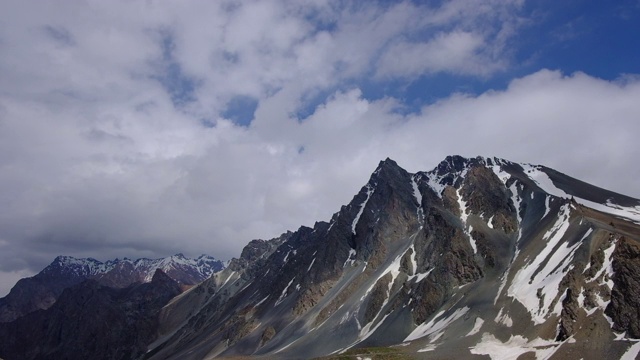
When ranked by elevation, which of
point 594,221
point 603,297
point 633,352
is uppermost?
point 594,221

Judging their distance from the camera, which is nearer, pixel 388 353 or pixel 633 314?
pixel 633 314

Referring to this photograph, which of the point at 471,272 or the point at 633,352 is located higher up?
the point at 471,272

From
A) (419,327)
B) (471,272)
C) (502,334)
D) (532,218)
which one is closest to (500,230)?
(532,218)

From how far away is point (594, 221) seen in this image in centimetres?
15212

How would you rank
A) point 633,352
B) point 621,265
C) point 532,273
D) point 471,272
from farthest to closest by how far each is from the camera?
point 471,272 < point 532,273 < point 621,265 < point 633,352

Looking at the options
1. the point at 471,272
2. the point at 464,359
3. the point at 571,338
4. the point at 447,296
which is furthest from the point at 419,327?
the point at 571,338

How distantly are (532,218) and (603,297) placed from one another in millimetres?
75265

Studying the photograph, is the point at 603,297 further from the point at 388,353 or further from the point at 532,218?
the point at 532,218

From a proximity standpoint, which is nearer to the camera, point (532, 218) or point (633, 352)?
point (633, 352)

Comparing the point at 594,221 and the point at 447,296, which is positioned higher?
the point at 594,221

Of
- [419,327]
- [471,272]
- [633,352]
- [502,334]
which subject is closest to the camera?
[633,352]

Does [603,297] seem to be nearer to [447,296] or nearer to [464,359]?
[464,359]

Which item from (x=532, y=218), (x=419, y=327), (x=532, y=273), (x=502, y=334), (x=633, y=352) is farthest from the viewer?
(x=532, y=218)

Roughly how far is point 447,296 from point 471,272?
13085mm
